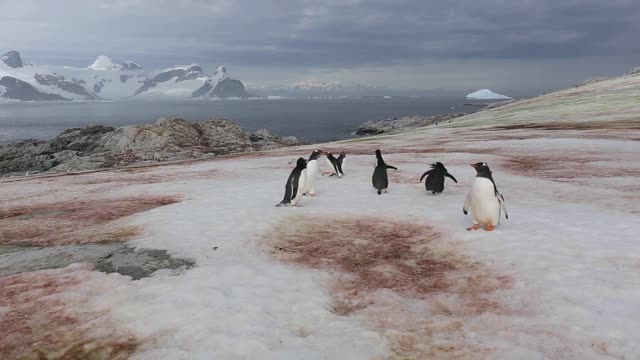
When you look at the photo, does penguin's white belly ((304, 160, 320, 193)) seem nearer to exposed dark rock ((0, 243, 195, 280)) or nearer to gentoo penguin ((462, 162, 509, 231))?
gentoo penguin ((462, 162, 509, 231))

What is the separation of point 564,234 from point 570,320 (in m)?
4.99

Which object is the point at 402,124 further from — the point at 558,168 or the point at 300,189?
the point at 300,189

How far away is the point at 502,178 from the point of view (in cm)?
2275

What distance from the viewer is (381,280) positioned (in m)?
10.3

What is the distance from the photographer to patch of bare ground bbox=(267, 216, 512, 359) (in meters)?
7.79

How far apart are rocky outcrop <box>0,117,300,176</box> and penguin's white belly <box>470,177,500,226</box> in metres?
49.2

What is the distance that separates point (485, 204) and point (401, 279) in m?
4.17

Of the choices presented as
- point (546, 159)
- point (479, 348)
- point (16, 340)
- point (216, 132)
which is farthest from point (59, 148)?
point (479, 348)

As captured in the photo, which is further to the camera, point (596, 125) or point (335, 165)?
Answer: point (596, 125)

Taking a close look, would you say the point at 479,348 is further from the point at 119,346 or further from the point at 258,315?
the point at 119,346

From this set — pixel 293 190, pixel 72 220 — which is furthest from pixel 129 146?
pixel 293 190

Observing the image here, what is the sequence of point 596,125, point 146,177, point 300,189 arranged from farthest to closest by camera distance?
point 596,125
point 146,177
point 300,189

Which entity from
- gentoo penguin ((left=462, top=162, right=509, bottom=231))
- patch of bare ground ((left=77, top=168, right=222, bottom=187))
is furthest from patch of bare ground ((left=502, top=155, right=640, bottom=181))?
patch of bare ground ((left=77, top=168, right=222, bottom=187))

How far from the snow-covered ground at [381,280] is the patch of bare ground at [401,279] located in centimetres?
4
